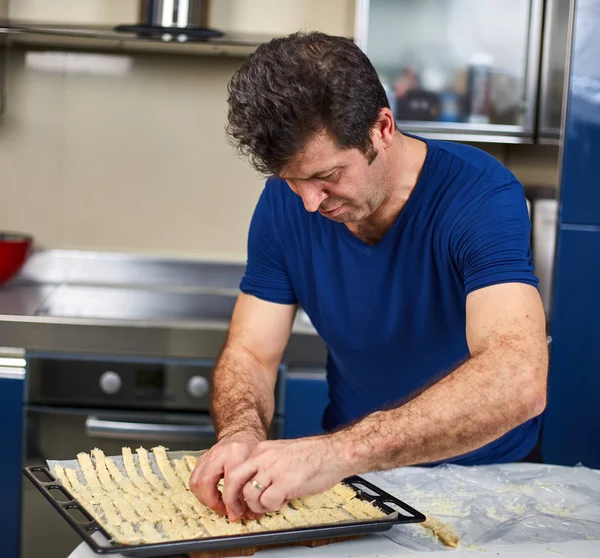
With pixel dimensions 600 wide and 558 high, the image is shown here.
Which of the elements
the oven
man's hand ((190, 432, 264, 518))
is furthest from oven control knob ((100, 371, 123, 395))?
man's hand ((190, 432, 264, 518))

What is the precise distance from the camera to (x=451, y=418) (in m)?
1.13

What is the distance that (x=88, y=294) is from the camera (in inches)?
104

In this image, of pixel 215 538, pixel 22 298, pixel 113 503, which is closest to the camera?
pixel 215 538

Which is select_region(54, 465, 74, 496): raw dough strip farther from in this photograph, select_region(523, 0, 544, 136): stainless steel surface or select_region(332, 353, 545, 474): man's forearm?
select_region(523, 0, 544, 136): stainless steel surface

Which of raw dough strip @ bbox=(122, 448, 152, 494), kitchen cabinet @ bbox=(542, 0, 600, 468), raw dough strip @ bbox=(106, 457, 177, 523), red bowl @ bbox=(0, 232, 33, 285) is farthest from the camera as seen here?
red bowl @ bbox=(0, 232, 33, 285)

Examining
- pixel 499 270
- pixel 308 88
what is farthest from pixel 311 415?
pixel 308 88

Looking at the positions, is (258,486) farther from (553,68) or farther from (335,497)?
(553,68)

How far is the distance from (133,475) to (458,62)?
1.58 metres

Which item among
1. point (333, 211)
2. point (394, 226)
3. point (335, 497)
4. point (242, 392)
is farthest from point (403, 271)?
point (335, 497)

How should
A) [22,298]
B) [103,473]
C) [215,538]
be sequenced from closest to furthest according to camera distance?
[215,538] < [103,473] < [22,298]

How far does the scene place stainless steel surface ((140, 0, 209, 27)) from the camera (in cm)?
238

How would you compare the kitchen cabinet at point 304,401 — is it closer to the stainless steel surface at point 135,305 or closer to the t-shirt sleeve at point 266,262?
the stainless steel surface at point 135,305

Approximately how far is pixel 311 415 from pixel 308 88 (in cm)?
120

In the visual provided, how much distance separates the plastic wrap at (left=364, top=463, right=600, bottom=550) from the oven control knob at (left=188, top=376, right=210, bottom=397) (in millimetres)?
928
